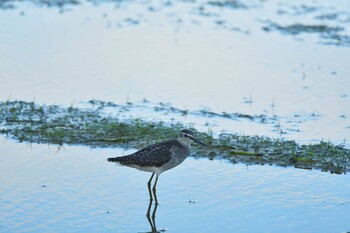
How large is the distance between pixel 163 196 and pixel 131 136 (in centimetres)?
223

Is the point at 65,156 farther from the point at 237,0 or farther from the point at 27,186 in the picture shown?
the point at 237,0

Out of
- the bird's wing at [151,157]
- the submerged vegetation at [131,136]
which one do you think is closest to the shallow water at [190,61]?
the submerged vegetation at [131,136]

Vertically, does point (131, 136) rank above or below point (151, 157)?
above

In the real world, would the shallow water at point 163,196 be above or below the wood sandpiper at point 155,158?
below

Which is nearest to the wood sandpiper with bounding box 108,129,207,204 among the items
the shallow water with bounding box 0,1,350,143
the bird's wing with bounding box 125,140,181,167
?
the bird's wing with bounding box 125,140,181,167

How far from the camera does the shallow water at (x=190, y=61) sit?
44.7 feet

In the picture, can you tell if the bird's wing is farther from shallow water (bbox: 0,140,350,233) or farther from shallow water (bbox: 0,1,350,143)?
shallow water (bbox: 0,1,350,143)

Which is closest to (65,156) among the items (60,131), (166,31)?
(60,131)

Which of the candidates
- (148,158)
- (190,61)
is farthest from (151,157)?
(190,61)

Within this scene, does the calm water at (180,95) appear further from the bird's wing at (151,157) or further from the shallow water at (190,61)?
the bird's wing at (151,157)

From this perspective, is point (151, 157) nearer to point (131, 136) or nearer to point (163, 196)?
point (163, 196)

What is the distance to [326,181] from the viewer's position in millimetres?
10258

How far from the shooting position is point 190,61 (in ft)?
54.4

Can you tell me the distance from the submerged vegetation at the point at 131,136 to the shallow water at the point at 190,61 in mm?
621
